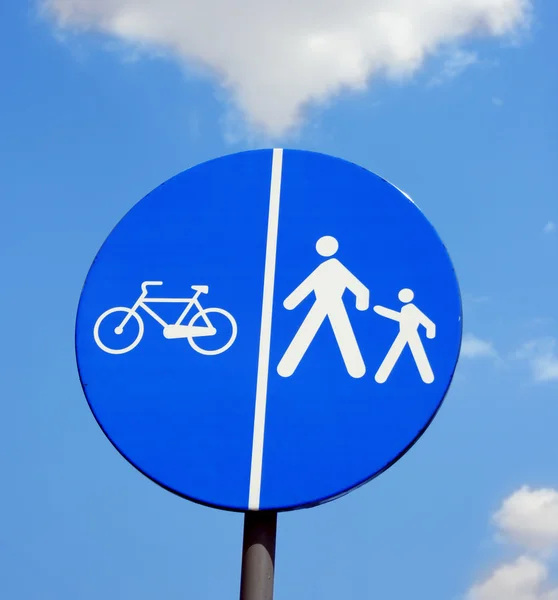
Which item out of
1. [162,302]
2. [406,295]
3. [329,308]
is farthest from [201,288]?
Answer: [406,295]

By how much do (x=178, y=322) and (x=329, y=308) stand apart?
0.45 m

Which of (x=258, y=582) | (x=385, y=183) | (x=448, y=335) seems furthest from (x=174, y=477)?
(x=385, y=183)

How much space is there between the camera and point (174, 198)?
9.89ft

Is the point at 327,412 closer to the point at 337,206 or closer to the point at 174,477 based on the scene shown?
the point at 174,477

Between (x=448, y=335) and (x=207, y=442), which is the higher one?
(x=448, y=335)

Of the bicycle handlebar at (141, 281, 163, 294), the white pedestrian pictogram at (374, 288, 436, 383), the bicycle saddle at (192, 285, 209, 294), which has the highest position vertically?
the bicycle handlebar at (141, 281, 163, 294)

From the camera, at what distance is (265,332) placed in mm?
2701

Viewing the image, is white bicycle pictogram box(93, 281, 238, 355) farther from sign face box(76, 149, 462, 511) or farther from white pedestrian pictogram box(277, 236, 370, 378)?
white pedestrian pictogram box(277, 236, 370, 378)

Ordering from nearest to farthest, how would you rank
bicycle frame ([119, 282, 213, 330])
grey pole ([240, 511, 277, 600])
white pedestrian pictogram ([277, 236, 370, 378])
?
grey pole ([240, 511, 277, 600]) → white pedestrian pictogram ([277, 236, 370, 378]) → bicycle frame ([119, 282, 213, 330])

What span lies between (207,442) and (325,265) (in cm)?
63

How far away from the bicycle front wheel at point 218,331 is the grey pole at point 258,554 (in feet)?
1.56

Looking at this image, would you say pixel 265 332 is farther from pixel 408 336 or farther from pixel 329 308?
pixel 408 336

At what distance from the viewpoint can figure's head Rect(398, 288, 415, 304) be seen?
2730 mm

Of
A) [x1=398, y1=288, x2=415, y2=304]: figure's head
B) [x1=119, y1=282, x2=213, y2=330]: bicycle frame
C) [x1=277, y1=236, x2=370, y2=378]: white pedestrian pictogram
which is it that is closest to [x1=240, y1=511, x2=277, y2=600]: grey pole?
[x1=277, y1=236, x2=370, y2=378]: white pedestrian pictogram
